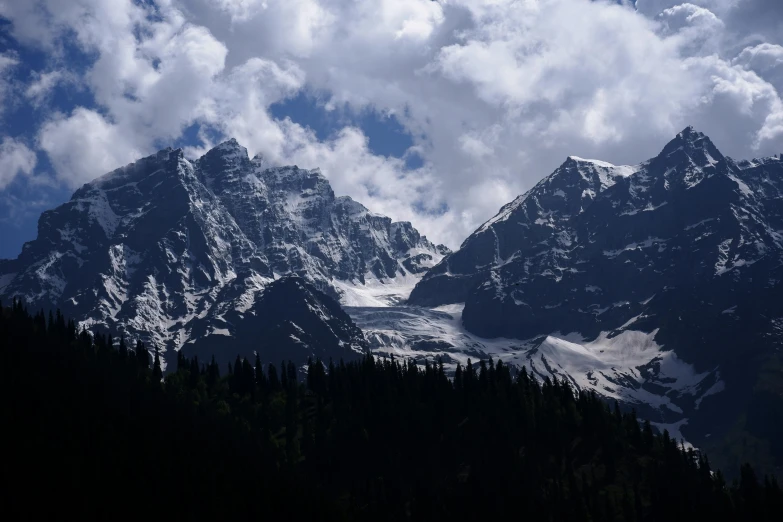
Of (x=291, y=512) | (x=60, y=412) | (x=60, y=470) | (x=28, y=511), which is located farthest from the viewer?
(x=60, y=412)

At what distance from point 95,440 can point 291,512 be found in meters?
35.4

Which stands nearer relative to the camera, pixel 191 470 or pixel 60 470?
pixel 60 470

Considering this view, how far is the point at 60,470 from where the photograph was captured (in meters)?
165

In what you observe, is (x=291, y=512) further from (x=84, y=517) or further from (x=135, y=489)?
(x=84, y=517)

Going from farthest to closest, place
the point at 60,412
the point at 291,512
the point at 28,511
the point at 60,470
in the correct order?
the point at 60,412
the point at 291,512
the point at 60,470
the point at 28,511

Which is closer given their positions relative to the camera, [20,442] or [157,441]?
[20,442]

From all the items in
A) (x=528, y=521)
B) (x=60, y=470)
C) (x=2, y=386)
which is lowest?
(x=528, y=521)

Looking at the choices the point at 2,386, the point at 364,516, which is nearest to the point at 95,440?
the point at 2,386

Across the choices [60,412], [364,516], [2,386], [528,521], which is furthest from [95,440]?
[528,521]

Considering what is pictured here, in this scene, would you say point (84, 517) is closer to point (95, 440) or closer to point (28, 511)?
point (28, 511)

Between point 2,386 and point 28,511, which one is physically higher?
point 2,386

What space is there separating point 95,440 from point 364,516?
158ft

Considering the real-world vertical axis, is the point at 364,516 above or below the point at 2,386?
below

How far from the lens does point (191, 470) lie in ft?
596
